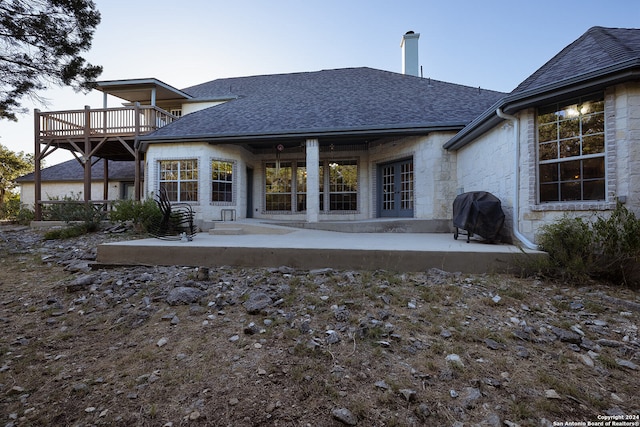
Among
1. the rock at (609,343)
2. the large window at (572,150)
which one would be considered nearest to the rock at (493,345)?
the rock at (609,343)

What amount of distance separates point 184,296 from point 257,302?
0.99 meters

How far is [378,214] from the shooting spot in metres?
10.8

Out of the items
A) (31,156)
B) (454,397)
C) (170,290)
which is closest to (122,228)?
(170,290)

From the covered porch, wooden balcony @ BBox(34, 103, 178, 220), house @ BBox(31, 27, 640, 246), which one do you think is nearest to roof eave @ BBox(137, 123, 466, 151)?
house @ BBox(31, 27, 640, 246)

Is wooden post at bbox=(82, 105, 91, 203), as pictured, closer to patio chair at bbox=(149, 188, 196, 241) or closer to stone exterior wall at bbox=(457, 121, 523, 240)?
patio chair at bbox=(149, 188, 196, 241)

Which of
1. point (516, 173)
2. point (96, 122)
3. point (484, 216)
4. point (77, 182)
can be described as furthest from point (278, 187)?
point (77, 182)

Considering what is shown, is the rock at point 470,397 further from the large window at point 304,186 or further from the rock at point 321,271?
the large window at point 304,186

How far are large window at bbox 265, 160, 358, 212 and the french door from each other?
41.5 inches

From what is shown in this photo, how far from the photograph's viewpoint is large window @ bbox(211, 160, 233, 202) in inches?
403

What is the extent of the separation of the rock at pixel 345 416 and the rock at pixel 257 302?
5.38 feet

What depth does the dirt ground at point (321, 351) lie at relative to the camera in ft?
5.90

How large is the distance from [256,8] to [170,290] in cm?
1214

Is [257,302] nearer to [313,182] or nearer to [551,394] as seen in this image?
[551,394]

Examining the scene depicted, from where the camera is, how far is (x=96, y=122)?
1219 cm
